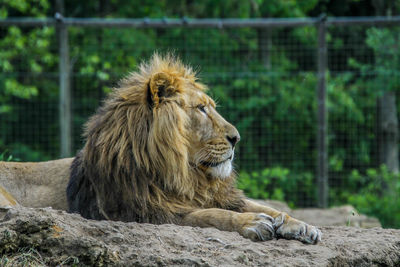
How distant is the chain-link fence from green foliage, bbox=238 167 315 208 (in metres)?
0.01

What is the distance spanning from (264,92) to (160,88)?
4994mm

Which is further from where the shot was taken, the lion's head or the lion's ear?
the lion's ear

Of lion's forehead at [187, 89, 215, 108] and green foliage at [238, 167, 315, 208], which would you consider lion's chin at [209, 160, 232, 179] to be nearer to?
lion's forehead at [187, 89, 215, 108]

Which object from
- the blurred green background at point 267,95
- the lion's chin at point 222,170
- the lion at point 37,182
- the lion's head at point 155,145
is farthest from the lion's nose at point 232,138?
the blurred green background at point 267,95

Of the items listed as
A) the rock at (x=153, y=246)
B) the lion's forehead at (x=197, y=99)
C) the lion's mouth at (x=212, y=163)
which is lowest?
the rock at (x=153, y=246)

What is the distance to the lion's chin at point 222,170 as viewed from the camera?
3.69 meters

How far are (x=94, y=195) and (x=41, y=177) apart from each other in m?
1.06

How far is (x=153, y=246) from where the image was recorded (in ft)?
9.20

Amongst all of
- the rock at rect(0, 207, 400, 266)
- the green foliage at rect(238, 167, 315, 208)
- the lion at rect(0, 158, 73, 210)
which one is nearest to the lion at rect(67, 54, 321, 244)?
the rock at rect(0, 207, 400, 266)

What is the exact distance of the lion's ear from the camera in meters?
3.68

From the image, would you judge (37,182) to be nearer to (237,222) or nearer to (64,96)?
(237,222)

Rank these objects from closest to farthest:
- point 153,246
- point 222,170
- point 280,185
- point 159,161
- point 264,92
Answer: point 153,246 → point 159,161 → point 222,170 → point 280,185 → point 264,92

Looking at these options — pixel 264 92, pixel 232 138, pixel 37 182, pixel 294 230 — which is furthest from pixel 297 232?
pixel 264 92

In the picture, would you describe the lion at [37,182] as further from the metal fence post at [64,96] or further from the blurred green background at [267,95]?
the blurred green background at [267,95]
